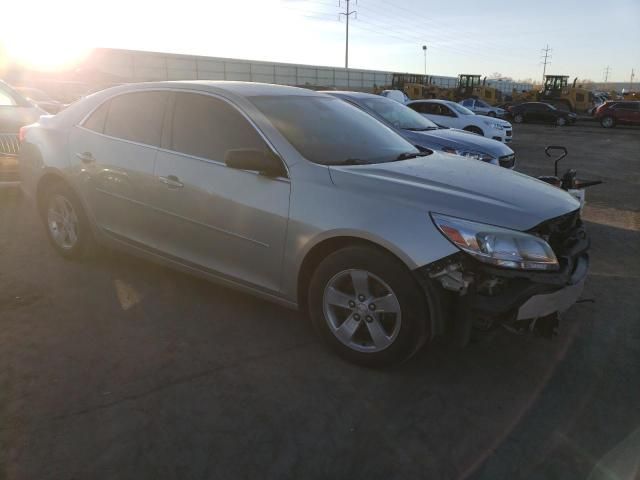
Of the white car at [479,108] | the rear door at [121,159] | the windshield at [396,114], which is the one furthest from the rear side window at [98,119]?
the white car at [479,108]

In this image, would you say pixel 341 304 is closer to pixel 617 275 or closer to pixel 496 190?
pixel 496 190

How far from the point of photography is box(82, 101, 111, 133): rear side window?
14.2 ft

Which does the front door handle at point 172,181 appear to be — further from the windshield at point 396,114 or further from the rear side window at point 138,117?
the windshield at point 396,114

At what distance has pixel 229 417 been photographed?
2.62 meters

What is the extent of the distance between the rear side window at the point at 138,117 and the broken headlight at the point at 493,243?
232 centimetres

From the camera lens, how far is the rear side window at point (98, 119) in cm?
433

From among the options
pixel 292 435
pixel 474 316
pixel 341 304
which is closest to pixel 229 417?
pixel 292 435

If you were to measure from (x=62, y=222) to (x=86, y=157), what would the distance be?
Answer: 2.64ft

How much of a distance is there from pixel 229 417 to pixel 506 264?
162 cm

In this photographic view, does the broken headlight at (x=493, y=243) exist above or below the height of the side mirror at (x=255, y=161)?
below

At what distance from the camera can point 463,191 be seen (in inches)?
117

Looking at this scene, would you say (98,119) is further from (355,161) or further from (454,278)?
(454,278)

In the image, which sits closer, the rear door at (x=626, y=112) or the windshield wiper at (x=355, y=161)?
the windshield wiper at (x=355, y=161)

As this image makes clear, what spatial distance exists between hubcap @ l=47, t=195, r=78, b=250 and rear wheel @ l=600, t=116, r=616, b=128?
30.1m
